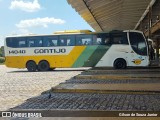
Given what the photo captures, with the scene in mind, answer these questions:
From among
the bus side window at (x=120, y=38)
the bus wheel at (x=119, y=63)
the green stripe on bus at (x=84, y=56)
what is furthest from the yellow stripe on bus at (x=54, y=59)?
the bus wheel at (x=119, y=63)

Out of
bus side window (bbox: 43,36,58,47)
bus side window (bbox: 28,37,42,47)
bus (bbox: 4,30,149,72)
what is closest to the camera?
bus (bbox: 4,30,149,72)

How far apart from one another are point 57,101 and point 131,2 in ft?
48.6

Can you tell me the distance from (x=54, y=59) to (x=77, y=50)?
186 cm

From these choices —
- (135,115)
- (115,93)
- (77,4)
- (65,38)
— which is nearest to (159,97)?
(115,93)

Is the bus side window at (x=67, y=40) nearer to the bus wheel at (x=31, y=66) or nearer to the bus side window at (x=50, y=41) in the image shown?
the bus side window at (x=50, y=41)

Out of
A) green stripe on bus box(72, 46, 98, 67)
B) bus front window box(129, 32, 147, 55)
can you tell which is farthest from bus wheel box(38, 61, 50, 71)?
bus front window box(129, 32, 147, 55)

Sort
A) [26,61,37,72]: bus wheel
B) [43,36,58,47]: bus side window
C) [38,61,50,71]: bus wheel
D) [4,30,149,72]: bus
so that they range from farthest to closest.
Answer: [26,61,37,72]: bus wheel → [38,61,50,71]: bus wheel → [43,36,58,47]: bus side window → [4,30,149,72]: bus

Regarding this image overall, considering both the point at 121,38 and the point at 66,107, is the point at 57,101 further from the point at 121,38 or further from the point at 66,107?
the point at 121,38

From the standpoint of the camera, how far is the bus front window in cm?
2485

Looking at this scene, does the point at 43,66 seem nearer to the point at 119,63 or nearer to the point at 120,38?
the point at 119,63

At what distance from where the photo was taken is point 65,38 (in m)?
27.2

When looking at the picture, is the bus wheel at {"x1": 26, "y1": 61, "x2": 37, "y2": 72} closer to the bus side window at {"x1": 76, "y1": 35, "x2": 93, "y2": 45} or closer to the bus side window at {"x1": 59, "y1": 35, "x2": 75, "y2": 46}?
the bus side window at {"x1": 59, "y1": 35, "x2": 75, "y2": 46}

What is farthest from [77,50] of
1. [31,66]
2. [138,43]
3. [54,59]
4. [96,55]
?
[138,43]

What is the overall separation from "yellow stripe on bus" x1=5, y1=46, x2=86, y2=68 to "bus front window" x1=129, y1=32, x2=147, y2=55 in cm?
349
